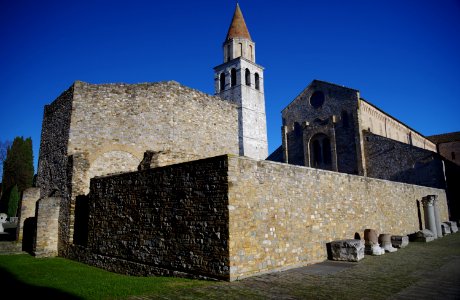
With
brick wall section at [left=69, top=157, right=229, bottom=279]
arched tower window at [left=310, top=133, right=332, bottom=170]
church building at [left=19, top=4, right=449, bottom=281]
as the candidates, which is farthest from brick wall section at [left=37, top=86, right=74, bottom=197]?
arched tower window at [left=310, top=133, right=332, bottom=170]

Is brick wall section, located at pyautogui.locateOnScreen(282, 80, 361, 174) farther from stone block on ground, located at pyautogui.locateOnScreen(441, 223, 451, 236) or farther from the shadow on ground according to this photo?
the shadow on ground

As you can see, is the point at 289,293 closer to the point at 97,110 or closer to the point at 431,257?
the point at 431,257

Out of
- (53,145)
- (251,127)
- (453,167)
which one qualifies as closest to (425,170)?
(453,167)

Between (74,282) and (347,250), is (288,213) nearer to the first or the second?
(347,250)

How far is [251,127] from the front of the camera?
39.8 metres

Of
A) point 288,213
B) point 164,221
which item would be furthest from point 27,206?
point 288,213

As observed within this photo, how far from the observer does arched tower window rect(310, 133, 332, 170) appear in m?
29.0

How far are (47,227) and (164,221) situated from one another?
8.17 m

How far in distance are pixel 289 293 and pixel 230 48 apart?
3937cm

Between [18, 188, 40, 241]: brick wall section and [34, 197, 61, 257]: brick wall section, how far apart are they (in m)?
2.18

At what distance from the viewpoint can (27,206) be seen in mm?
15328

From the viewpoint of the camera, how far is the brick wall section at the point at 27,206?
15.1 meters

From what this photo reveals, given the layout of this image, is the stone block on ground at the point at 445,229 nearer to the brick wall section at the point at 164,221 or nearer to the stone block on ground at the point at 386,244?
the stone block on ground at the point at 386,244

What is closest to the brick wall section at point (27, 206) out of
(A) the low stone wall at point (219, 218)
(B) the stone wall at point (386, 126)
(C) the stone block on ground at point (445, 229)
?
(A) the low stone wall at point (219, 218)
